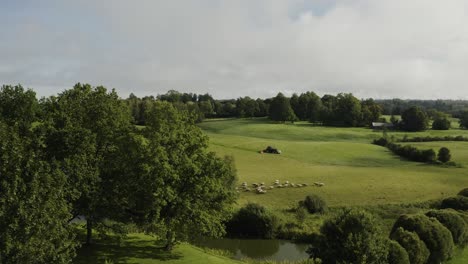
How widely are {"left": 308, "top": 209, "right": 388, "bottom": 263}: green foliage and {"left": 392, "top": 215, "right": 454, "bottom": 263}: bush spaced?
21.3ft

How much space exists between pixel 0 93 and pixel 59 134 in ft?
14.6

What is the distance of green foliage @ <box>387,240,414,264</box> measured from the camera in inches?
1121

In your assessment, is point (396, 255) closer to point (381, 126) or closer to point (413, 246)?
point (413, 246)

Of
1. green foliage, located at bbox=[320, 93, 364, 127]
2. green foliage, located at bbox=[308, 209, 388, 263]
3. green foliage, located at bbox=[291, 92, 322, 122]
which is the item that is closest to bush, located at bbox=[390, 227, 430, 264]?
green foliage, located at bbox=[308, 209, 388, 263]

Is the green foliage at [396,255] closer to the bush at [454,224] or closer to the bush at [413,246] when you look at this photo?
the bush at [413,246]

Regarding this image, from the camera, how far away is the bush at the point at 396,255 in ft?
93.4

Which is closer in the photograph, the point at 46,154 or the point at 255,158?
the point at 46,154

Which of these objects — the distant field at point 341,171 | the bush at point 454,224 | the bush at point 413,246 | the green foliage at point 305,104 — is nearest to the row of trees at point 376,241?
the bush at point 413,246

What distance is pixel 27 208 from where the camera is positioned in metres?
19.5

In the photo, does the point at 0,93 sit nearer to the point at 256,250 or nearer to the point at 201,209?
the point at 201,209

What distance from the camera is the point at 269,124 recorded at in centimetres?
14550

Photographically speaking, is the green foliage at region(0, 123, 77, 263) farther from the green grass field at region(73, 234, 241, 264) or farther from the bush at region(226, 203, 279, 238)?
the bush at region(226, 203, 279, 238)

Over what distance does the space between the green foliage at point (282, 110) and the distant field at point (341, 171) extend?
27286mm

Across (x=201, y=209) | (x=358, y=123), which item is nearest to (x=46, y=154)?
(x=201, y=209)
